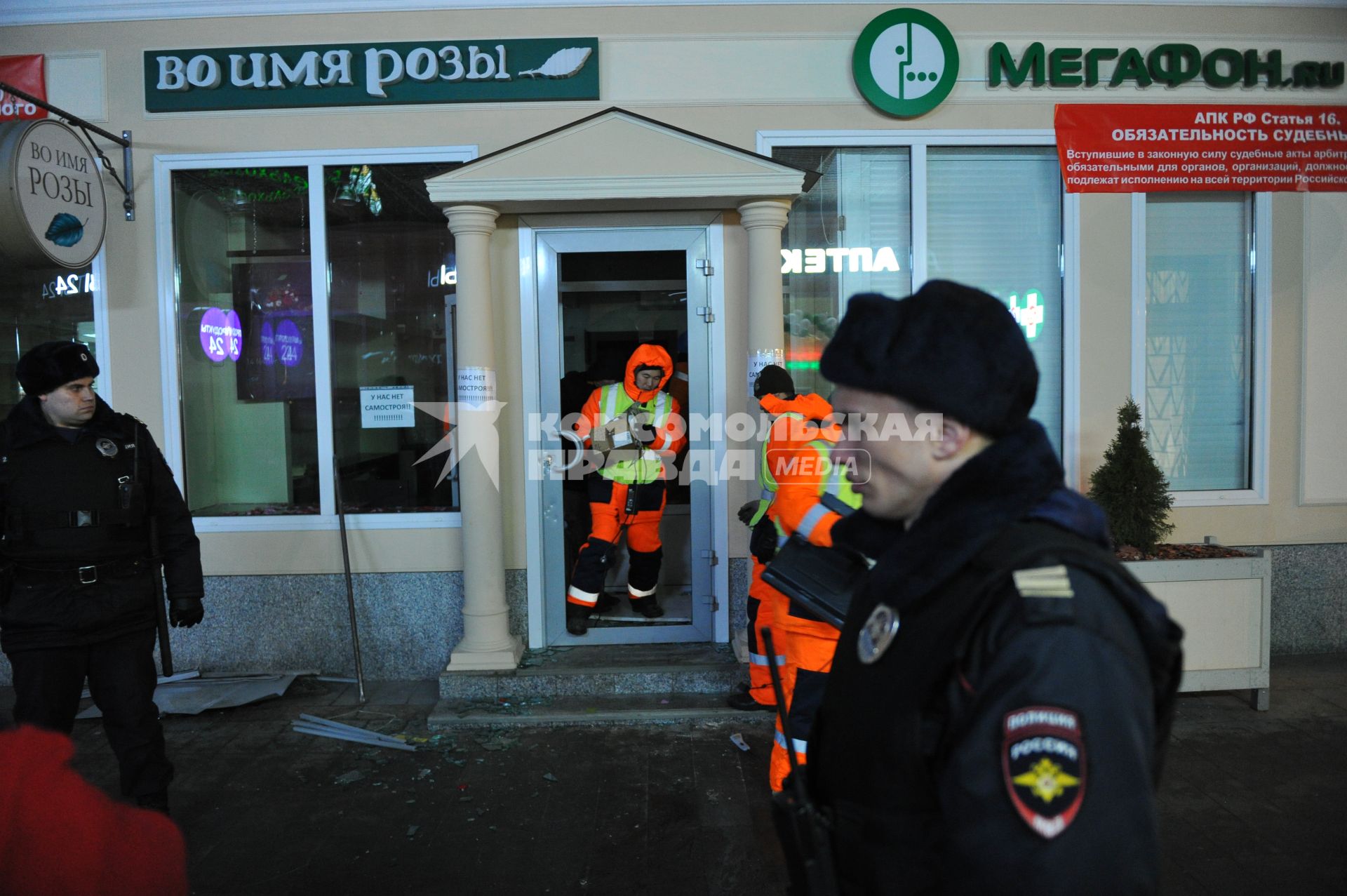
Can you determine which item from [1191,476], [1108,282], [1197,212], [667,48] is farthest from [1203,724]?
[667,48]

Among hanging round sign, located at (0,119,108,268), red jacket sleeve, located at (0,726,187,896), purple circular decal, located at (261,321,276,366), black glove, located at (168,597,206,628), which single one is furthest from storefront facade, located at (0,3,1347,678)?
red jacket sleeve, located at (0,726,187,896)

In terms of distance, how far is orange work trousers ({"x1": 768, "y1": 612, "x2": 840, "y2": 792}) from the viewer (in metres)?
3.60

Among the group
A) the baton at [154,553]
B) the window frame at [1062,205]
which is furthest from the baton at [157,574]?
the window frame at [1062,205]

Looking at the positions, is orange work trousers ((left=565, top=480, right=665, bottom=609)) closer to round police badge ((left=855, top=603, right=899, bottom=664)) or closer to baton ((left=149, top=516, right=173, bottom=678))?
baton ((left=149, top=516, right=173, bottom=678))

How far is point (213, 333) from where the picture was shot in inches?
245

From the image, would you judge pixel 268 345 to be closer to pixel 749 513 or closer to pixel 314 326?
pixel 314 326

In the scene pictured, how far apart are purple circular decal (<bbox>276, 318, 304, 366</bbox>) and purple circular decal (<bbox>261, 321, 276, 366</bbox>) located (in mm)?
31

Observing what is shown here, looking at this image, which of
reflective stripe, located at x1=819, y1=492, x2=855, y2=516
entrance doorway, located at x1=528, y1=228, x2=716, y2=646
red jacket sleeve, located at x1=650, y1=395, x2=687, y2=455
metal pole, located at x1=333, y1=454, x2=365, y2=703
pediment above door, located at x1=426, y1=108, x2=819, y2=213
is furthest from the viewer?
red jacket sleeve, located at x1=650, y1=395, x2=687, y2=455

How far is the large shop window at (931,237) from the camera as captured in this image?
20.1ft

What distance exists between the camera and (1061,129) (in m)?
6.02

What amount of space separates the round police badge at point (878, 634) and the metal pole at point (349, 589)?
4952 mm

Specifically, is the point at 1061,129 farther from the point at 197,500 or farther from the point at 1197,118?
the point at 197,500

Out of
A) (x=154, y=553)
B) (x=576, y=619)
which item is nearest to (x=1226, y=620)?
(x=576, y=619)

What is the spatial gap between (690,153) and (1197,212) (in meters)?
3.70
